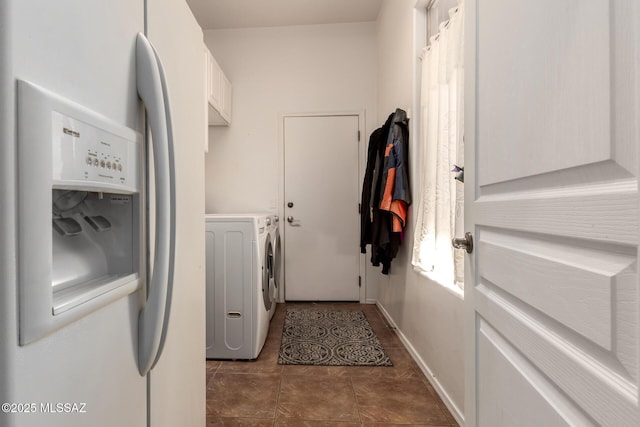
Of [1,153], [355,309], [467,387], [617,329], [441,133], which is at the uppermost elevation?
[441,133]

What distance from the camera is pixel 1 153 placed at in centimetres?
33

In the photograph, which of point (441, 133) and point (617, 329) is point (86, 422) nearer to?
point (617, 329)

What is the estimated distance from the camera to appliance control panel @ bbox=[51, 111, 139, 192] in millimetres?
392

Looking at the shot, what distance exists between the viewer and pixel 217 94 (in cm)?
275

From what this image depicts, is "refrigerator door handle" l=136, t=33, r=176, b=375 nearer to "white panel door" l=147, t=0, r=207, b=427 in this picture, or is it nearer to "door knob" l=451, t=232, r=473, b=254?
"white panel door" l=147, t=0, r=207, b=427

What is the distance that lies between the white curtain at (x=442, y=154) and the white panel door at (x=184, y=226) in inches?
45.1

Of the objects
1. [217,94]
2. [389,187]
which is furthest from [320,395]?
[217,94]

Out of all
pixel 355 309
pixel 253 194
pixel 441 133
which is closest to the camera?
pixel 441 133

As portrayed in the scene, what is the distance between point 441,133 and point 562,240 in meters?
1.19

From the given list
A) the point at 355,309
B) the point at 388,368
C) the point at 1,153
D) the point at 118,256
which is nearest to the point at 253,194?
the point at 355,309

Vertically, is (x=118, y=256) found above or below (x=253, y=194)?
below

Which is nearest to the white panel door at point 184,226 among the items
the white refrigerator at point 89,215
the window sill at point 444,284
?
the white refrigerator at point 89,215

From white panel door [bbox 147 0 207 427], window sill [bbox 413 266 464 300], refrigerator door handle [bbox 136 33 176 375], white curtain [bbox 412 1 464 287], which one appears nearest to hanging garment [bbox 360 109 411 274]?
white curtain [bbox 412 1 464 287]

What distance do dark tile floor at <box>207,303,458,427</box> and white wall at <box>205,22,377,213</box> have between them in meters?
1.82
